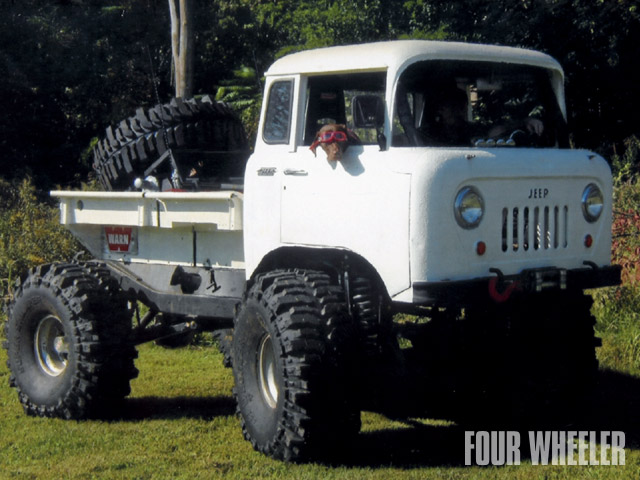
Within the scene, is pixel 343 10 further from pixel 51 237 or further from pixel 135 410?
pixel 135 410

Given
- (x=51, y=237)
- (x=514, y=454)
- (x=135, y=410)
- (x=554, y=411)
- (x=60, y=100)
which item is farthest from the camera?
(x=60, y=100)

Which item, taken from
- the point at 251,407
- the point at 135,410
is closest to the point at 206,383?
the point at 135,410

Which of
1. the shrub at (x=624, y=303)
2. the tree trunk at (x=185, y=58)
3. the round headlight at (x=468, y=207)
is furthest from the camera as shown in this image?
the tree trunk at (x=185, y=58)

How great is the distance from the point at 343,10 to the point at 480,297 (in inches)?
868

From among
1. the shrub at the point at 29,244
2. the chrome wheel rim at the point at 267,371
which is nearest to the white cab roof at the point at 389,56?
the chrome wheel rim at the point at 267,371

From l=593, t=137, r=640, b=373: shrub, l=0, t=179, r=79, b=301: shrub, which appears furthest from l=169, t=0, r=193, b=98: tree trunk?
l=593, t=137, r=640, b=373: shrub

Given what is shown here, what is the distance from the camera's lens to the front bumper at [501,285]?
5.65 m

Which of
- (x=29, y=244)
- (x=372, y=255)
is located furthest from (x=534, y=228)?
(x=29, y=244)

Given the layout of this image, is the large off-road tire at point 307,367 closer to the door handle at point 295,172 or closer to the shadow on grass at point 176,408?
the door handle at point 295,172

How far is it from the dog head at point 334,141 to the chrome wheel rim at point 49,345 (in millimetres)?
3062

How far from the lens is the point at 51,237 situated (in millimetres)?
12438

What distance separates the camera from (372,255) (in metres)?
5.92

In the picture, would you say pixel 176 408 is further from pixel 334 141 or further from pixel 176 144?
pixel 334 141

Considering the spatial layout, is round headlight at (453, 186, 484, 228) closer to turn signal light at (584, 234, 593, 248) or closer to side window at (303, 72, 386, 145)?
side window at (303, 72, 386, 145)
